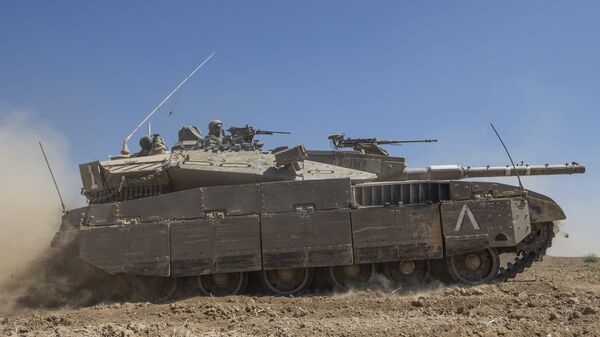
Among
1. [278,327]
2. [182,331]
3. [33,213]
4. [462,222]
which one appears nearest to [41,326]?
[182,331]

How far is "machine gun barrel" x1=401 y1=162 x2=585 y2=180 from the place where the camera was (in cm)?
1642

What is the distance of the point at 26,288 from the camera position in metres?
13.9

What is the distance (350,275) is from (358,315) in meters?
3.53

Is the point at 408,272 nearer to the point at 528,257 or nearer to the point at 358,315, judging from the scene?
the point at 528,257

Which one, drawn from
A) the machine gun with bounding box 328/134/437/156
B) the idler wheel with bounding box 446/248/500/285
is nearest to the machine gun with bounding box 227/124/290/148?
the machine gun with bounding box 328/134/437/156

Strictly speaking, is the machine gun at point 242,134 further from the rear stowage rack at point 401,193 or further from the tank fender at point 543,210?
the tank fender at point 543,210

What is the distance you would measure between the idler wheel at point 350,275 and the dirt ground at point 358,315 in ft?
2.17

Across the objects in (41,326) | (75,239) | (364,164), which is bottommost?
(41,326)

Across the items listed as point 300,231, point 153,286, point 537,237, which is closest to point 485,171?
point 537,237

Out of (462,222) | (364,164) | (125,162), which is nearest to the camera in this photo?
(462,222)

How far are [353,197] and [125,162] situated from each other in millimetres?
5453

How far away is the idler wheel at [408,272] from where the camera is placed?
13516mm

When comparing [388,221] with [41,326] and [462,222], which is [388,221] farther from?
[41,326]

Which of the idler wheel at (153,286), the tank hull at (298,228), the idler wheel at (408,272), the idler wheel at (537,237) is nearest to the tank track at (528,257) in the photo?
the idler wheel at (537,237)
